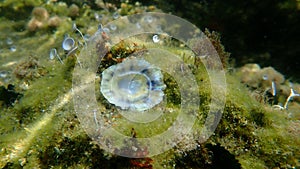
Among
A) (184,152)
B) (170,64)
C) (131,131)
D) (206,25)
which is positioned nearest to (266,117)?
(184,152)

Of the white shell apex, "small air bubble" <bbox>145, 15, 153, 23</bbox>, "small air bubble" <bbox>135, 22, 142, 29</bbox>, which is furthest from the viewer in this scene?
"small air bubble" <bbox>145, 15, 153, 23</bbox>

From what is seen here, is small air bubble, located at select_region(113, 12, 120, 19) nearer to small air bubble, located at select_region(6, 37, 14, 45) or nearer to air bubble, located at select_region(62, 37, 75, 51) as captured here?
small air bubble, located at select_region(6, 37, 14, 45)

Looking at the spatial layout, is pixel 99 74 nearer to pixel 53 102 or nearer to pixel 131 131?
pixel 53 102

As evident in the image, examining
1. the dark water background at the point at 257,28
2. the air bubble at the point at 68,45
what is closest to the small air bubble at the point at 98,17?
the dark water background at the point at 257,28

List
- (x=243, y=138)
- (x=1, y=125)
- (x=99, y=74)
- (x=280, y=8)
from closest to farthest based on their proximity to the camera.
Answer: (x=243, y=138), (x=99, y=74), (x=1, y=125), (x=280, y=8)

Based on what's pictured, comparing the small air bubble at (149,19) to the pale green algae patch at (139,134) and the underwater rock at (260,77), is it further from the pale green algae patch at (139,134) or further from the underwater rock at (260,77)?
the pale green algae patch at (139,134)

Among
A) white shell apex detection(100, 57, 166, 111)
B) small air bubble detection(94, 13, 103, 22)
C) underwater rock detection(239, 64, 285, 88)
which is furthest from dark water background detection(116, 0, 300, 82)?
white shell apex detection(100, 57, 166, 111)
